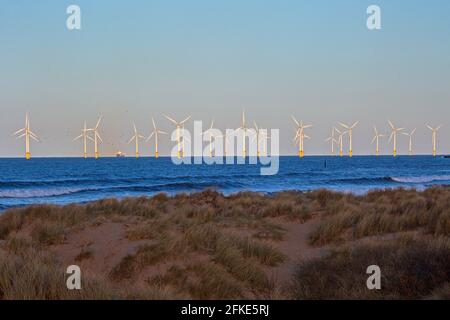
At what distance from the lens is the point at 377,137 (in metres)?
165

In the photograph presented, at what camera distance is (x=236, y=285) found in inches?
388

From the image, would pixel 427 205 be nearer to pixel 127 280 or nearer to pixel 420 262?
pixel 420 262

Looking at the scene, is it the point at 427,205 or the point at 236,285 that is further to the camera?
the point at 427,205

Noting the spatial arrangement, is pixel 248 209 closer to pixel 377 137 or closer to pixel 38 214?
pixel 38 214

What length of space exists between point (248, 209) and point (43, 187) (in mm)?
38617

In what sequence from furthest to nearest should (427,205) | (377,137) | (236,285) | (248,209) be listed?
1. (377,137)
2. (248,209)
3. (427,205)
4. (236,285)

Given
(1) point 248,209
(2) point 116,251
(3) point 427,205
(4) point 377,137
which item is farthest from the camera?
(4) point 377,137

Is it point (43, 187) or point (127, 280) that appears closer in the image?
point (127, 280)

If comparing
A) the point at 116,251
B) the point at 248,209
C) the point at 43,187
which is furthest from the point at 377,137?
the point at 116,251

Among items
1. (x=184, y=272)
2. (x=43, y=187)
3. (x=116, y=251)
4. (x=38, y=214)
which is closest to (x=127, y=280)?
(x=184, y=272)

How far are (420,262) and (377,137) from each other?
162m
